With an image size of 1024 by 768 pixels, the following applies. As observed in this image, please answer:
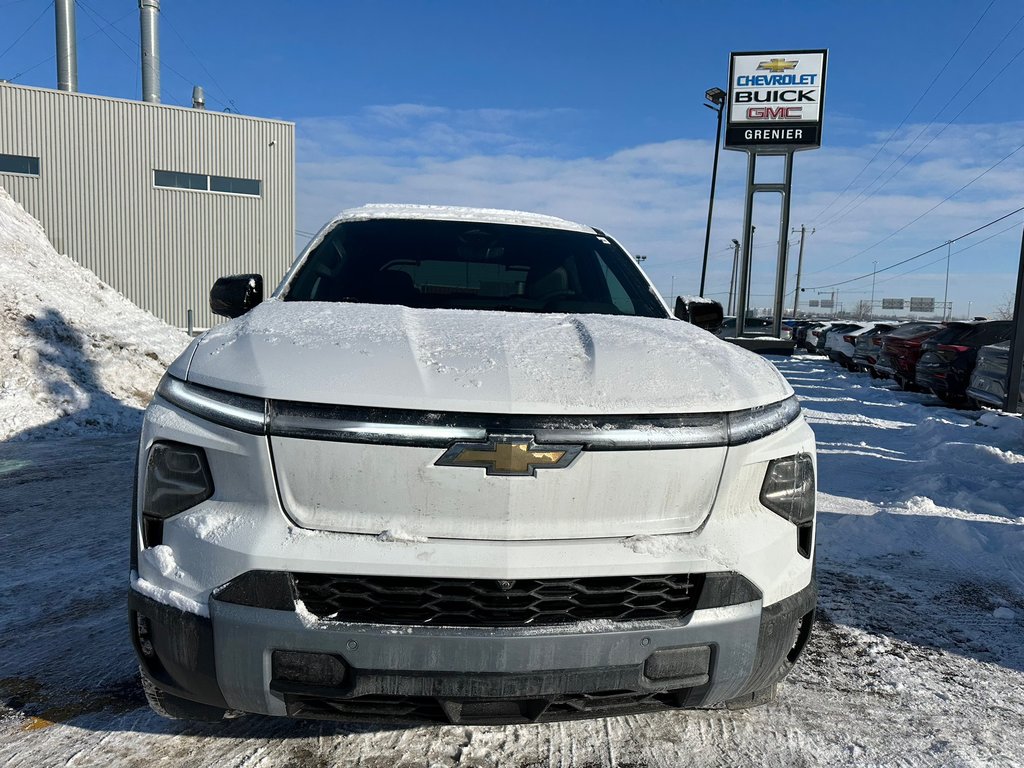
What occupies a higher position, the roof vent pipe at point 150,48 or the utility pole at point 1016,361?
the roof vent pipe at point 150,48

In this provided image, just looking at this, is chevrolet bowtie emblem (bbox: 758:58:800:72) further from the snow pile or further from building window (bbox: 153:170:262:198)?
the snow pile

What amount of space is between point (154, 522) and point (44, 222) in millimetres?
23811

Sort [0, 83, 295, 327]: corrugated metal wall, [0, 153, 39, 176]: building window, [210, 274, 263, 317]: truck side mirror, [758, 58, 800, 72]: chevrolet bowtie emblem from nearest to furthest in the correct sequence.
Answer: [210, 274, 263, 317]: truck side mirror < [0, 153, 39, 176]: building window < [0, 83, 295, 327]: corrugated metal wall < [758, 58, 800, 72]: chevrolet bowtie emblem

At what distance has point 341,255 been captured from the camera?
3.13 meters

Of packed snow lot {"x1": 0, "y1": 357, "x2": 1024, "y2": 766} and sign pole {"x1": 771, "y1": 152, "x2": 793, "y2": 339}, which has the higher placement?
sign pole {"x1": 771, "y1": 152, "x2": 793, "y2": 339}

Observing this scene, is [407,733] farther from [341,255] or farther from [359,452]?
[341,255]

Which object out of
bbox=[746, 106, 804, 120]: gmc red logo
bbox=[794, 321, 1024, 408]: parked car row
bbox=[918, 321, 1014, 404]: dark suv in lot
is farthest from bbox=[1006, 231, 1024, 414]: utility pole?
bbox=[746, 106, 804, 120]: gmc red logo

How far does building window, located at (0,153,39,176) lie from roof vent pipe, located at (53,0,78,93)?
6.07 meters

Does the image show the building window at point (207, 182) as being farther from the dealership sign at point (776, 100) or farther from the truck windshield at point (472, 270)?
the truck windshield at point (472, 270)

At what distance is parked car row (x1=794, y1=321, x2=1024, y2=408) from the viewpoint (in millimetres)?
9930

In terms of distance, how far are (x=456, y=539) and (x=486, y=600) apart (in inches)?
6.1

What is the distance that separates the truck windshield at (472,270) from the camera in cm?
287

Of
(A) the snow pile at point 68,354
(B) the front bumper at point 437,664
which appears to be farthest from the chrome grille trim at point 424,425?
(A) the snow pile at point 68,354

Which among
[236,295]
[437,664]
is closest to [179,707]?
[437,664]
